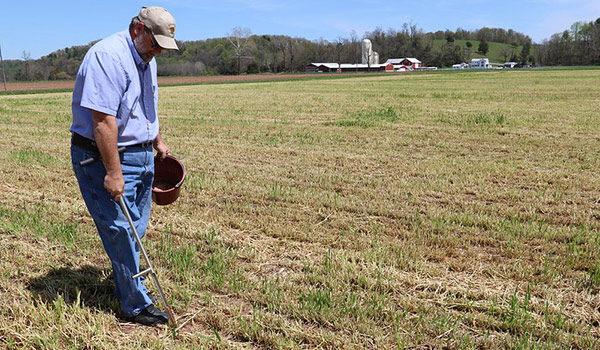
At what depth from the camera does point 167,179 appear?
153 inches

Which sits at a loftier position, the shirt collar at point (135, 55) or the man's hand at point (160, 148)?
the shirt collar at point (135, 55)

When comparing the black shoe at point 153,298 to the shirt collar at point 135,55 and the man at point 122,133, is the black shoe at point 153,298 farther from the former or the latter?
the shirt collar at point 135,55

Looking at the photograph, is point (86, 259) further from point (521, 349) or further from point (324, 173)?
point (324, 173)

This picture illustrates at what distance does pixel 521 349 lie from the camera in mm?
2820

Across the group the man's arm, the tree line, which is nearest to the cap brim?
the man's arm

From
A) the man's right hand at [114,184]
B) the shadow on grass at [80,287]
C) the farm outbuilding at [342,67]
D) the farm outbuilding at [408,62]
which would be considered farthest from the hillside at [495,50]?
the man's right hand at [114,184]

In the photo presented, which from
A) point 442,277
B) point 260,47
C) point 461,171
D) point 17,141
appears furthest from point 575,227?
point 260,47

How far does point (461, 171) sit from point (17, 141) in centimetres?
A: 962

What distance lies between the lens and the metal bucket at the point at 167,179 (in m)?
3.60

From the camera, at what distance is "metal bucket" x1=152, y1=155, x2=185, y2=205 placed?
3.60 meters

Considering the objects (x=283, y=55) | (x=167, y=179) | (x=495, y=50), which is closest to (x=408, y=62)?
(x=283, y=55)

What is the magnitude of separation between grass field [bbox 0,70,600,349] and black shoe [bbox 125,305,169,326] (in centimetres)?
6

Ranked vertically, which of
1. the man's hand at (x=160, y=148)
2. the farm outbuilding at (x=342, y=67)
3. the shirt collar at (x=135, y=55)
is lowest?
the man's hand at (x=160, y=148)

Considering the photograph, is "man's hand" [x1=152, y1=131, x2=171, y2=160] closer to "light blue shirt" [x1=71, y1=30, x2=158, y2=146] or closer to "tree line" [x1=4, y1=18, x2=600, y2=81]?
"light blue shirt" [x1=71, y1=30, x2=158, y2=146]
